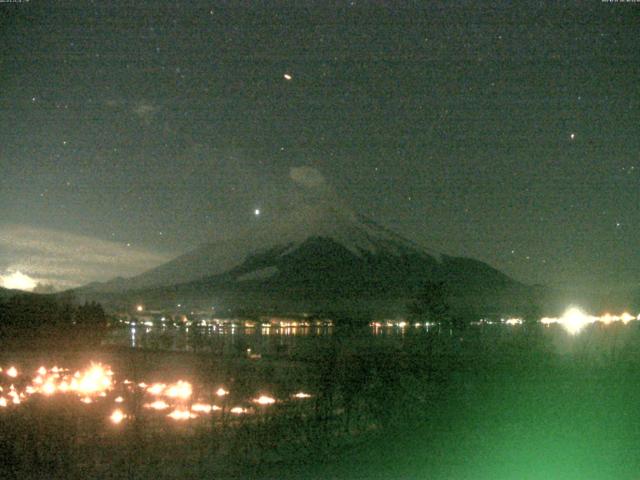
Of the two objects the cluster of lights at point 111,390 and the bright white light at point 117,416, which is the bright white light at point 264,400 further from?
the bright white light at point 117,416

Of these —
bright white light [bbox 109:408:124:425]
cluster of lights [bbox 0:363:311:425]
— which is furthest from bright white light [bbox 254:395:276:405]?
bright white light [bbox 109:408:124:425]

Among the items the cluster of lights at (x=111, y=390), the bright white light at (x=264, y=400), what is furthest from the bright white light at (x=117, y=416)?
the bright white light at (x=264, y=400)

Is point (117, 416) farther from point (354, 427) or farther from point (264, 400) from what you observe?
point (354, 427)

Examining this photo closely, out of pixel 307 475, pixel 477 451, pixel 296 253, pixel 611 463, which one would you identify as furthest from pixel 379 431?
pixel 296 253

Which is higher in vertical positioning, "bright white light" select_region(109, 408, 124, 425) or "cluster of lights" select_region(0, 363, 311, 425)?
"cluster of lights" select_region(0, 363, 311, 425)

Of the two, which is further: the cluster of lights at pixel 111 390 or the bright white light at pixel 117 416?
the cluster of lights at pixel 111 390

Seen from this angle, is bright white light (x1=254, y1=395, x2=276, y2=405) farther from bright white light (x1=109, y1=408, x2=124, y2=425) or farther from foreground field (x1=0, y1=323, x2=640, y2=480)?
bright white light (x1=109, y1=408, x2=124, y2=425)

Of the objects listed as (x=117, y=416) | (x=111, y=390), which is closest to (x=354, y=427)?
(x=117, y=416)

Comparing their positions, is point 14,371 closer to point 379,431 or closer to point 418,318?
point 379,431
